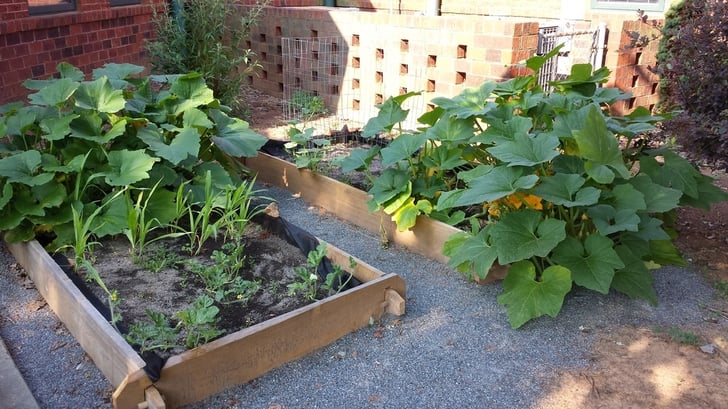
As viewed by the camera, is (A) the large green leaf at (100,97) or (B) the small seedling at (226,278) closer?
(B) the small seedling at (226,278)

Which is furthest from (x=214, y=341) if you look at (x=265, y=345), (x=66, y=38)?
(x=66, y=38)

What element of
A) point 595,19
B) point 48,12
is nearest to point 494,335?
point 595,19

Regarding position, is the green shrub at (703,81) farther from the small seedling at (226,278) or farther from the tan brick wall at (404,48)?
the small seedling at (226,278)

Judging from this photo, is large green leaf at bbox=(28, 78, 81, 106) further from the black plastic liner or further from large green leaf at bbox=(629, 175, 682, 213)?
large green leaf at bbox=(629, 175, 682, 213)

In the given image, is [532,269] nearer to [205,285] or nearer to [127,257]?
[205,285]

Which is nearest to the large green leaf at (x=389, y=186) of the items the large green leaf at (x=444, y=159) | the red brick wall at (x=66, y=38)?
the large green leaf at (x=444, y=159)

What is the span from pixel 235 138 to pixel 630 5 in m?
5.76

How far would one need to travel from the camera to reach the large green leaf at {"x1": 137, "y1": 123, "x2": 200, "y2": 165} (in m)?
3.53

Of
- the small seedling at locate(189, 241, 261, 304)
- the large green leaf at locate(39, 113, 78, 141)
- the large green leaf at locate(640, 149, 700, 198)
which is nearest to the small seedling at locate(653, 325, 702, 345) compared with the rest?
the large green leaf at locate(640, 149, 700, 198)

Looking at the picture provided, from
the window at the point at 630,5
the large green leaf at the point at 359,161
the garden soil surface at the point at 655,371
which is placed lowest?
the garden soil surface at the point at 655,371

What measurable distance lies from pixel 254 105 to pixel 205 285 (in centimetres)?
502

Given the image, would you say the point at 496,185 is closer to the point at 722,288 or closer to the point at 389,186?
the point at 389,186

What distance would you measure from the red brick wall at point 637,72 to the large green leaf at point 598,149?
3.56 metres

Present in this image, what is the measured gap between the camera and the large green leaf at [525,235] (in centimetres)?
285
